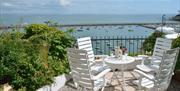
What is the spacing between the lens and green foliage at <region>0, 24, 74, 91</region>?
17.6ft

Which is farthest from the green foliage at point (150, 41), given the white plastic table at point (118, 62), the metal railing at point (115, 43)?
the white plastic table at point (118, 62)

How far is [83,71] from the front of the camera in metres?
5.21

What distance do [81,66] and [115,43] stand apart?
4.12 metres

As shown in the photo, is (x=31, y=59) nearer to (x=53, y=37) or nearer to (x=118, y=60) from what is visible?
(x=53, y=37)

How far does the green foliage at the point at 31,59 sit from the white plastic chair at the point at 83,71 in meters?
0.74

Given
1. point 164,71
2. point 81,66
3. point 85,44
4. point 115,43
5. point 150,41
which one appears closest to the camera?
point 164,71

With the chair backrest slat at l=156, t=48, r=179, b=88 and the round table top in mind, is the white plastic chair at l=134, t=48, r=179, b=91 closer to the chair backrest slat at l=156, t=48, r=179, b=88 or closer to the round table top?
the chair backrest slat at l=156, t=48, r=179, b=88

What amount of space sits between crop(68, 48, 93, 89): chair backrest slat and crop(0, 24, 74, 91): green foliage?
745mm

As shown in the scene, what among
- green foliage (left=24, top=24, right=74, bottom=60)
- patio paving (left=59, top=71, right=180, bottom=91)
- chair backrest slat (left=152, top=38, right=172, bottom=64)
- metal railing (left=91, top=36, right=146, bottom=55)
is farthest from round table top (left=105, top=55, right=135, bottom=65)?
metal railing (left=91, top=36, right=146, bottom=55)

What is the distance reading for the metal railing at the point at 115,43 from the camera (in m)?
8.95

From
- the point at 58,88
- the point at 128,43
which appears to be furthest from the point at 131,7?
the point at 58,88

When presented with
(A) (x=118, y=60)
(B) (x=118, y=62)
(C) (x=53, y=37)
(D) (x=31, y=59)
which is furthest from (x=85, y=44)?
(D) (x=31, y=59)

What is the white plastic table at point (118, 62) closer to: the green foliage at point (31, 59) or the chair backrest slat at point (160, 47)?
the chair backrest slat at point (160, 47)

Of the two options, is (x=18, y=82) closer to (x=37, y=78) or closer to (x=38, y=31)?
(x=37, y=78)
